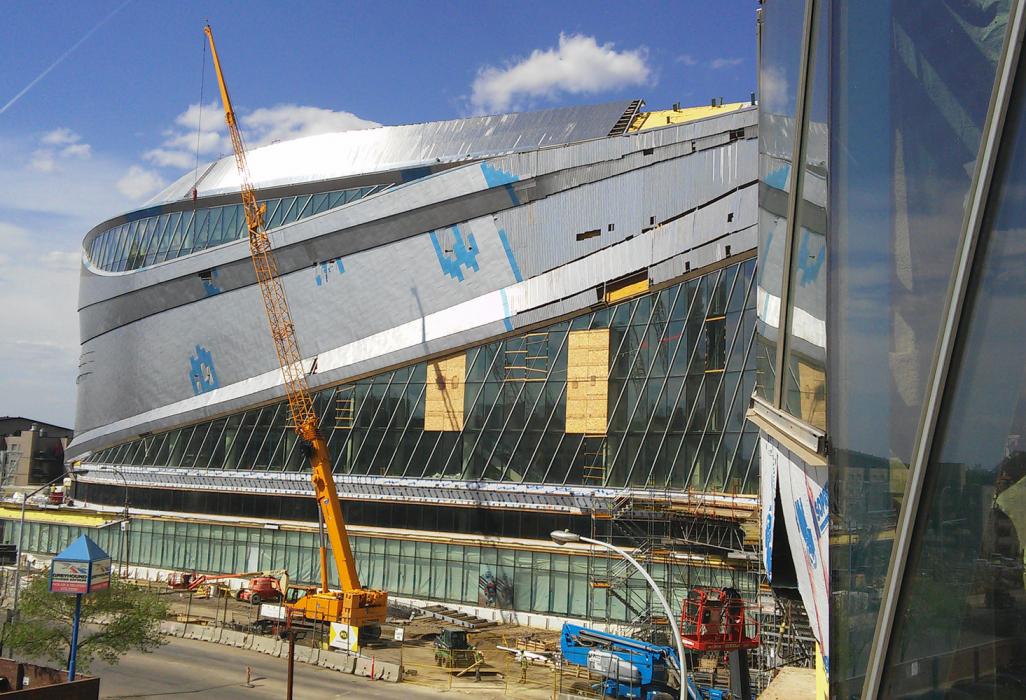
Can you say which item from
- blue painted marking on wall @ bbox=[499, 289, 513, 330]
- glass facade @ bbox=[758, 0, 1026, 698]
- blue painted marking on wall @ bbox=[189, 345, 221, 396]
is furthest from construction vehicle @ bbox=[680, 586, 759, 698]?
blue painted marking on wall @ bbox=[189, 345, 221, 396]

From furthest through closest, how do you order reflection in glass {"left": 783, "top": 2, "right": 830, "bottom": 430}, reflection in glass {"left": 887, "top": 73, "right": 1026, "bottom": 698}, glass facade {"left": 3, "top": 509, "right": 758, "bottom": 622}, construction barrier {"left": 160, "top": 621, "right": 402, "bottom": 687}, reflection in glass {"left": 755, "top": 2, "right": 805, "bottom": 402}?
glass facade {"left": 3, "top": 509, "right": 758, "bottom": 622}, construction barrier {"left": 160, "top": 621, "right": 402, "bottom": 687}, reflection in glass {"left": 755, "top": 2, "right": 805, "bottom": 402}, reflection in glass {"left": 783, "top": 2, "right": 830, "bottom": 430}, reflection in glass {"left": 887, "top": 73, "right": 1026, "bottom": 698}

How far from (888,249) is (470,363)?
159 ft

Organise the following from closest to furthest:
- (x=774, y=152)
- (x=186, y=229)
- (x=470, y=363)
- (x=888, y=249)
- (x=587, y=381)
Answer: (x=888, y=249), (x=774, y=152), (x=587, y=381), (x=470, y=363), (x=186, y=229)

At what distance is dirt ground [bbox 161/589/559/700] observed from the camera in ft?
121

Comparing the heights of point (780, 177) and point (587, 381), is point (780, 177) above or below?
below

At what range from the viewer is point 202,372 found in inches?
2473

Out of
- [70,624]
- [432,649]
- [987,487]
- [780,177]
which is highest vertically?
[780,177]

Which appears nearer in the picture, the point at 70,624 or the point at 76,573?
the point at 76,573

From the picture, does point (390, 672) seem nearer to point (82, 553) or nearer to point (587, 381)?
point (82, 553)

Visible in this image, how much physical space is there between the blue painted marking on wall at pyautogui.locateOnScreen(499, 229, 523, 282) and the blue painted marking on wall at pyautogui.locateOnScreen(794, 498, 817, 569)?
44176mm

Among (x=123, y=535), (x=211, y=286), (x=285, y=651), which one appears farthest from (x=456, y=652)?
(x=123, y=535)

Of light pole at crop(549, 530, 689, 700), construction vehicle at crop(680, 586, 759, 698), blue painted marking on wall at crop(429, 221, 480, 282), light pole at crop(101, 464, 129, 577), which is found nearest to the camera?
light pole at crop(549, 530, 689, 700)

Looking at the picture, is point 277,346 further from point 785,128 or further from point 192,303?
point 785,128

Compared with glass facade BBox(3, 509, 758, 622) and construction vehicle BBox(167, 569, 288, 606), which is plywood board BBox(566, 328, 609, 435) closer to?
glass facade BBox(3, 509, 758, 622)
